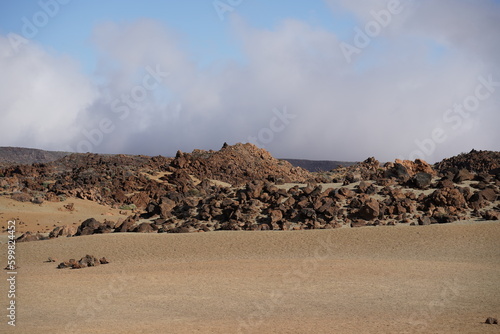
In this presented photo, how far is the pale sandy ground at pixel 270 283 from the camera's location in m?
9.79

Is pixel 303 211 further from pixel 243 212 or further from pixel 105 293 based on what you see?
pixel 105 293

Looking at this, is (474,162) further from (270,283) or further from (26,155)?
(26,155)

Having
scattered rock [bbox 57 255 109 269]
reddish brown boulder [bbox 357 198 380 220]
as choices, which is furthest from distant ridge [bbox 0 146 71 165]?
reddish brown boulder [bbox 357 198 380 220]

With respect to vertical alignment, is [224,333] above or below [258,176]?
below

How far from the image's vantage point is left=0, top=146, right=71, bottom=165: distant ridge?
10362 centimetres

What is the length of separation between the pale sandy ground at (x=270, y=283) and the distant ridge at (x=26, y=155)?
90387 mm

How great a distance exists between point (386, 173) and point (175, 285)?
15382 mm

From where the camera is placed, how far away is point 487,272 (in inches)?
565

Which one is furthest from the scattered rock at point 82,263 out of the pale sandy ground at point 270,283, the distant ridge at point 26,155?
the distant ridge at point 26,155

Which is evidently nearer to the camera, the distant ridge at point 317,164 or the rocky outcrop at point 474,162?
the rocky outcrop at point 474,162

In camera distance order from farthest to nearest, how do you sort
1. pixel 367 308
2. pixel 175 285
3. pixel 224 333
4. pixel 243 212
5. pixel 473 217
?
pixel 243 212, pixel 473 217, pixel 175 285, pixel 367 308, pixel 224 333

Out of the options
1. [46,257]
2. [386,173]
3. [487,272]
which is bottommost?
[46,257]

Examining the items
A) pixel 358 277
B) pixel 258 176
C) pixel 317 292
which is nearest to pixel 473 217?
pixel 358 277

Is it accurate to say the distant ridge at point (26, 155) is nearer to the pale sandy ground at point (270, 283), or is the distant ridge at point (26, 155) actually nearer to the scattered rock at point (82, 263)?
the pale sandy ground at point (270, 283)
